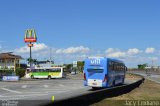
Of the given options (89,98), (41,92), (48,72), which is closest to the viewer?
(89,98)

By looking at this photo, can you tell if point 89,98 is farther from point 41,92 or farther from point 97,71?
point 41,92

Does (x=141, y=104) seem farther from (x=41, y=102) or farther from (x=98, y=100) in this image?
(x=41, y=102)

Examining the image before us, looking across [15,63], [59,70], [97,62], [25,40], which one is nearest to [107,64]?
[97,62]

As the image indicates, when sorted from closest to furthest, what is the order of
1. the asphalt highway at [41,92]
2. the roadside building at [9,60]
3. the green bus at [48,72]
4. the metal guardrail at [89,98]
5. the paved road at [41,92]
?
the metal guardrail at [89,98]
the asphalt highway at [41,92]
the paved road at [41,92]
the green bus at [48,72]
the roadside building at [9,60]

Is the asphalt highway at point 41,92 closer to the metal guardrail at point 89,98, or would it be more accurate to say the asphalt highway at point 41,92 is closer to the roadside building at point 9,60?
the metal guardrail at point 89,98

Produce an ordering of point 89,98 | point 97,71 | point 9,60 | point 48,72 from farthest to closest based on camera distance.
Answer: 1. point 9,60
2. point 48,72
3. point 97,71
4. point 89,98

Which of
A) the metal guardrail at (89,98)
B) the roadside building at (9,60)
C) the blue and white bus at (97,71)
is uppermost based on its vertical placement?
the roadside building at (9,60)

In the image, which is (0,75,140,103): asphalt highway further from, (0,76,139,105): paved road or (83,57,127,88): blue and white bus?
(83,57,127,88): blue and white bus

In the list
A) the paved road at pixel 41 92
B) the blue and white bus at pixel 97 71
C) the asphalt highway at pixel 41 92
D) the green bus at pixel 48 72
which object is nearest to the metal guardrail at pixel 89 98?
the asphalt highway at pixel 41 92

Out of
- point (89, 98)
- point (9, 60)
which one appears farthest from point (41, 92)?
point (9, 60)

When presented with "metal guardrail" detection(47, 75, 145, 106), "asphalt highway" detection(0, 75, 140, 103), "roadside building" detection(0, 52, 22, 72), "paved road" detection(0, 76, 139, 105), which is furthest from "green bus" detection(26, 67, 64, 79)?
"metal guardrail" detection(47, 75, 145, 106)

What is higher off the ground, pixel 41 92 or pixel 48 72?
pixel 48 72

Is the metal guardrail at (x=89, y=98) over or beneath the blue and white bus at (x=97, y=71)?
beneath

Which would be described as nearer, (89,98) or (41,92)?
(89,98)
